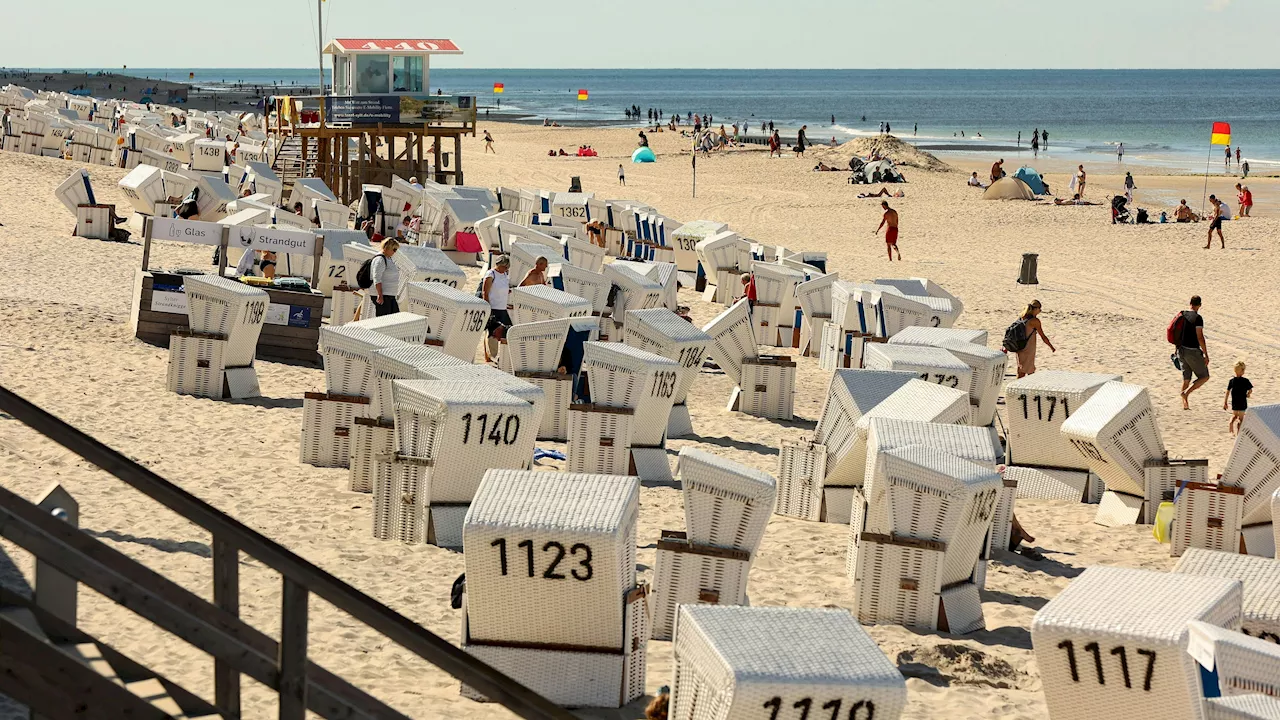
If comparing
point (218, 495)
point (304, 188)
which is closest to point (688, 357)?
point (218, 495)

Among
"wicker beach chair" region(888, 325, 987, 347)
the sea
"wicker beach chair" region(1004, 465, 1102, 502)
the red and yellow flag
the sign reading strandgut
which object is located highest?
the sea

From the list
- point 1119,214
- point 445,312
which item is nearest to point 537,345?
point 445,312

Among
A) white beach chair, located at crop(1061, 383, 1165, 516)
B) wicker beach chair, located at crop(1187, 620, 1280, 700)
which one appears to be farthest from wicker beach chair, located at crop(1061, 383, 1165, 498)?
wicker beach chair, located at crop(1187, 620, 1280, 700)

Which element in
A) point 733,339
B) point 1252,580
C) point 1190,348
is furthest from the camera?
point 1190,348

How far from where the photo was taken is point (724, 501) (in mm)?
8148

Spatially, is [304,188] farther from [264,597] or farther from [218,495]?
[264,597]

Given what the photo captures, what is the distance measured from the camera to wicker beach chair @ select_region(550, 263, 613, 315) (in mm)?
17016

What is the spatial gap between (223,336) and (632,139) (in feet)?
190

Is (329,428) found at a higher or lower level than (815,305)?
lower

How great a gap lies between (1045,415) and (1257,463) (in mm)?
2161

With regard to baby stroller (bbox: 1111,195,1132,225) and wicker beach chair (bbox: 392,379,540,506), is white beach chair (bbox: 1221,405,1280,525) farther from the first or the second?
baby stroller (bbox: 1111,195,1132,225)

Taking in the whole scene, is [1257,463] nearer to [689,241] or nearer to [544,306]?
[544,306]

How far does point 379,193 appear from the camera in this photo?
28547 millimetres

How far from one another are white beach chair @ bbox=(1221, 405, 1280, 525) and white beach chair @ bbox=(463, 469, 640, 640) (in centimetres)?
593
